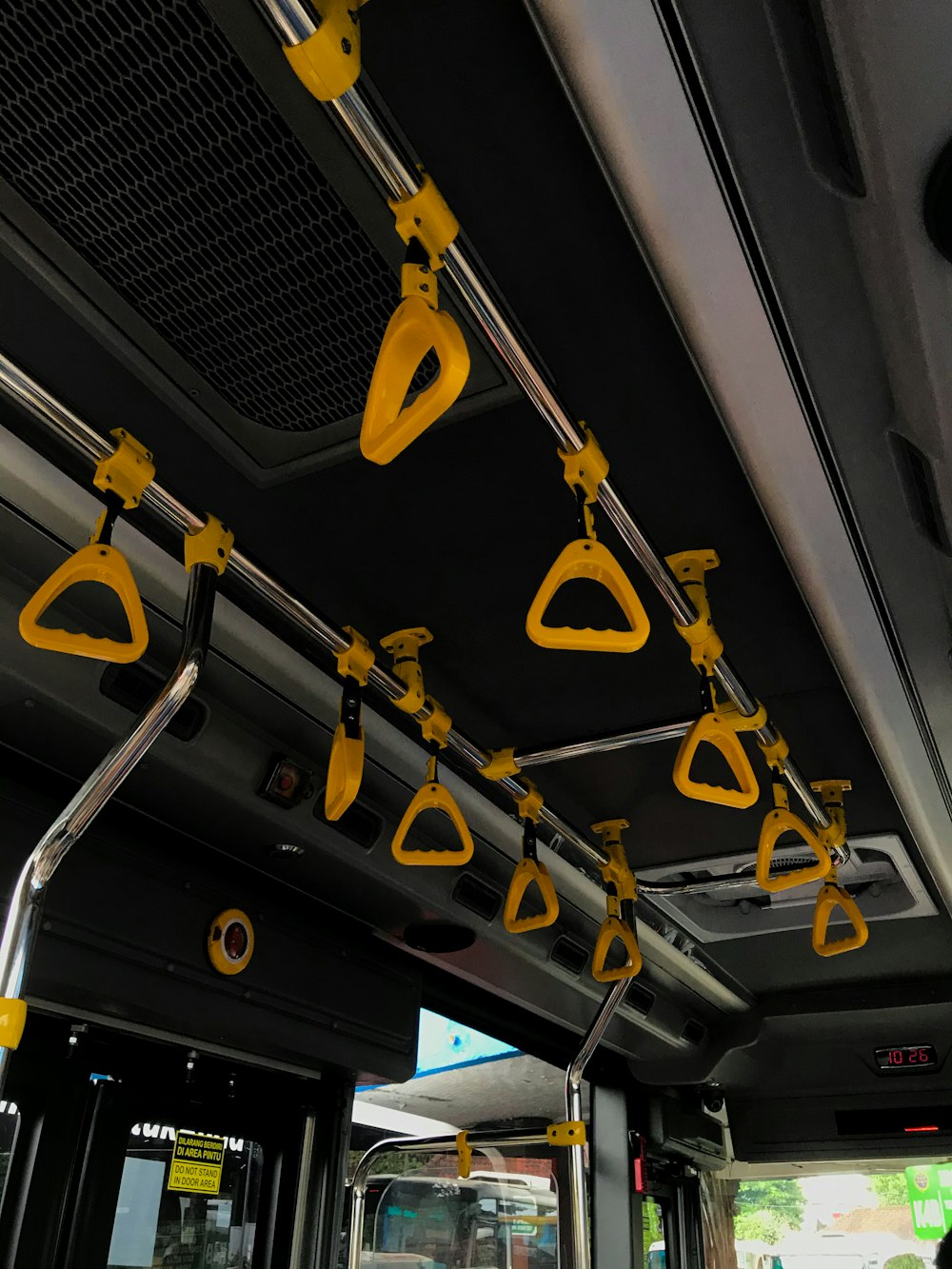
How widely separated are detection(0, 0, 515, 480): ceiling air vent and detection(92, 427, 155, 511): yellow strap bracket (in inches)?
7.9

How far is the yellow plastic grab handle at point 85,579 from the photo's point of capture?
1.45 meters

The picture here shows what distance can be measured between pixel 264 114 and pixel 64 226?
0.36 m

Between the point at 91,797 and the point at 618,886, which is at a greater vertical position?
the point at 618,886

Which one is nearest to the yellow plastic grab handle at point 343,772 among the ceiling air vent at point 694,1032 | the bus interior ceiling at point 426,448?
the bus interior ceiling at point 426,448

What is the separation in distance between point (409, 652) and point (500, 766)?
0.42 m

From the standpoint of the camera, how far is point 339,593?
2283mm

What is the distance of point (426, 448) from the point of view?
1.85 meters

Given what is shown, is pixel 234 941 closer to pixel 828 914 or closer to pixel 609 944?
pixel 609 944

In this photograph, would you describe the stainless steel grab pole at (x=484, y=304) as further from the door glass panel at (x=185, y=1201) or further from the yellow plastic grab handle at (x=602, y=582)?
the door glass panel at (x=185, y=1201)

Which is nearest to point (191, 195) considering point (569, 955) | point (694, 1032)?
point (569, 955)

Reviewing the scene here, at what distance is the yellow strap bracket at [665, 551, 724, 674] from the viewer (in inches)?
76.9

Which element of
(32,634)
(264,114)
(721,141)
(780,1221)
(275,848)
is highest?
(264,114)

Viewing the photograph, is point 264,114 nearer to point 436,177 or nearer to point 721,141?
point 436,177

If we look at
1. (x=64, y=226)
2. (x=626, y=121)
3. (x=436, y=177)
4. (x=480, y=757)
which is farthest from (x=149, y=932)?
(x=626, y=121)
